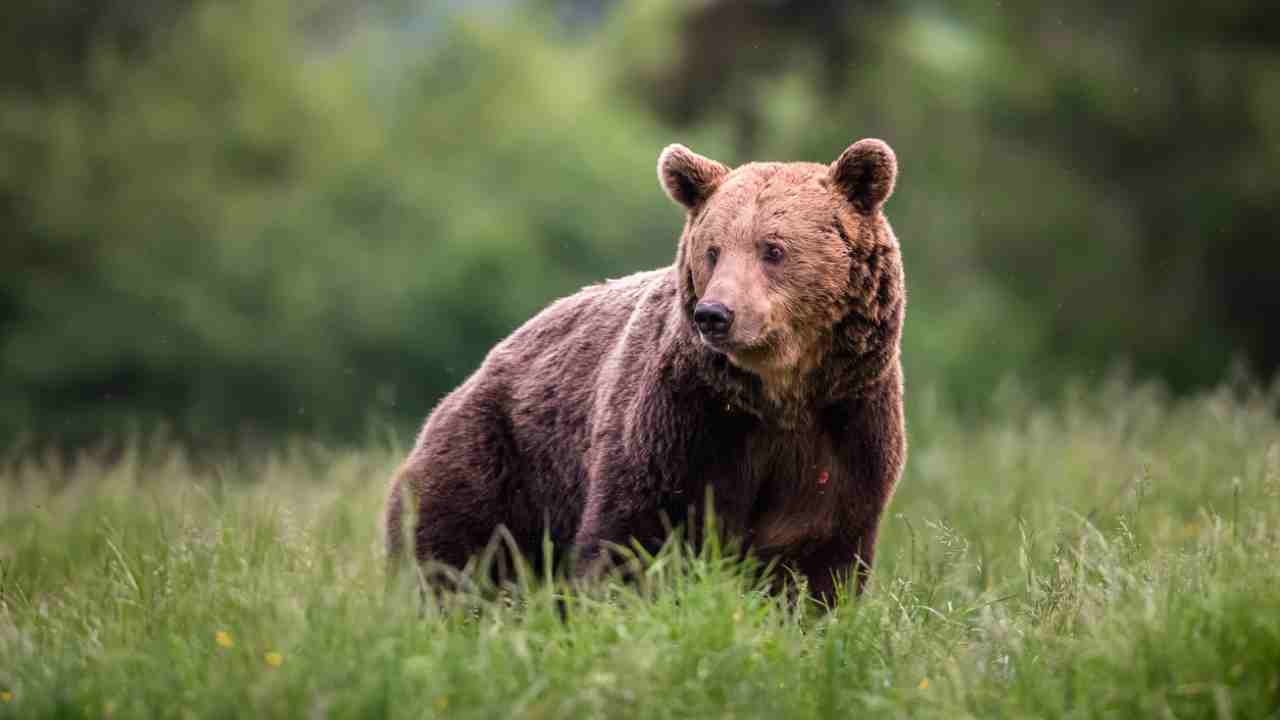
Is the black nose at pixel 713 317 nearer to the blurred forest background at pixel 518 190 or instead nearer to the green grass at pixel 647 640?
the green grass at pixel 647 640

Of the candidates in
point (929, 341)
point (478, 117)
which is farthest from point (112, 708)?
point (478, 117)

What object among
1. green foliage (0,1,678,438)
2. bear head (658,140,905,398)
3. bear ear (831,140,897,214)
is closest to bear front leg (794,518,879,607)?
bear head (658,140,905,398)

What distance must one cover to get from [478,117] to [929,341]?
1206 centimetres

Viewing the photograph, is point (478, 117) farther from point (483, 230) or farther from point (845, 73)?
point (845, 73)

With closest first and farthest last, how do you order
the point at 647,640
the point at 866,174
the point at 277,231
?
the point at 647,640, the point at 866,174, the point at 277,231

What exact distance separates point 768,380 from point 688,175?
2.55ft

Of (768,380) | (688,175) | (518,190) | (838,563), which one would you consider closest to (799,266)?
(768,380)

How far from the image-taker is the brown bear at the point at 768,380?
4938 millimetres

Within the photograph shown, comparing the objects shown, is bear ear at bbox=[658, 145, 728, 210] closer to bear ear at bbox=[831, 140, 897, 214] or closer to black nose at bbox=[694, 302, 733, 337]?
bear ear at bbox=[831, 140, 897, 214]

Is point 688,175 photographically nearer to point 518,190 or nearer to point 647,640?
point 647,640

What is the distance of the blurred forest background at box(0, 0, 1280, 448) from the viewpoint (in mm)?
20391

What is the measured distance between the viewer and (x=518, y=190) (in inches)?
1256

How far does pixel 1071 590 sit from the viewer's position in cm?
496

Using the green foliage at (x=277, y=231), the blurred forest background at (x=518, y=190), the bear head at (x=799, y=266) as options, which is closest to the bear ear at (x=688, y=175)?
the bear head at (x=799, y=266)
